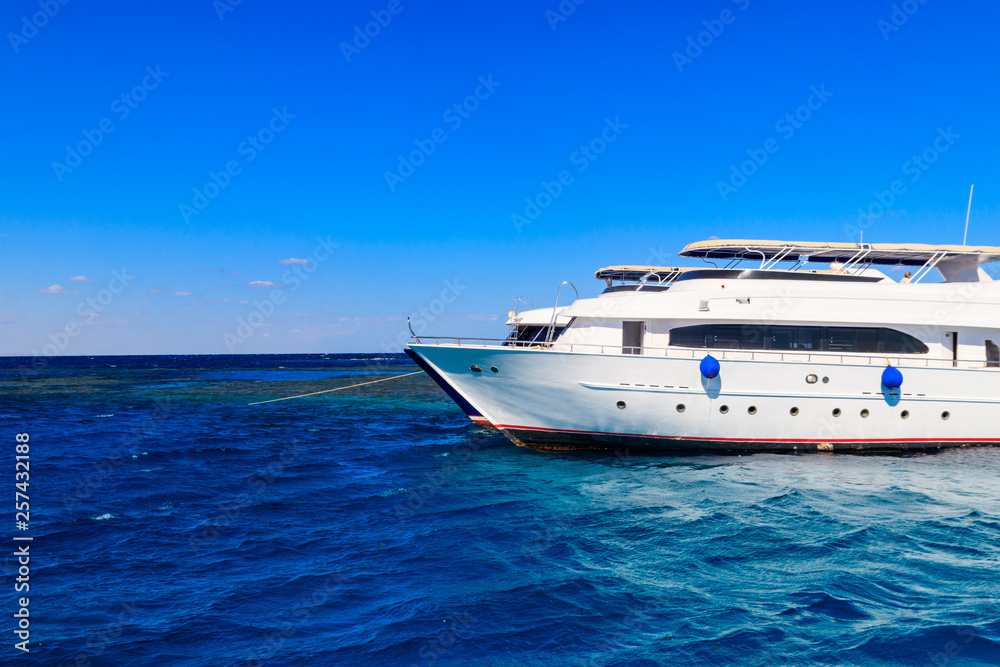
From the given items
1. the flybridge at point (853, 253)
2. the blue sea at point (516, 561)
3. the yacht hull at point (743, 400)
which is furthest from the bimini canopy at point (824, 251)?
the blue sea at point (516, 561)

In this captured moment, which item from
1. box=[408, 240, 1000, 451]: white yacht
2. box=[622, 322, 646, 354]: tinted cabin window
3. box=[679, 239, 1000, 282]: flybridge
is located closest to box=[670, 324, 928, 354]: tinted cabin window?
box=[408, 240, 1000, 451]: white yacht

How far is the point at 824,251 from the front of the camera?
17359 mm

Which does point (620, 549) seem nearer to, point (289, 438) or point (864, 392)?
point (864, 392)

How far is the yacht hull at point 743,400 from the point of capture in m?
15.2

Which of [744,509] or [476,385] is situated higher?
[476,385]

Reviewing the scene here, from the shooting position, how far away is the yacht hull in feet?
50.0

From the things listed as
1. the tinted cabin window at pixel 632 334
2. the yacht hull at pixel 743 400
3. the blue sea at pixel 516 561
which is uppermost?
the tinted cabin window at pixel 632 334

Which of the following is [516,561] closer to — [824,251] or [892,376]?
[892,376]

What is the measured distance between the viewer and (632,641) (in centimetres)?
675

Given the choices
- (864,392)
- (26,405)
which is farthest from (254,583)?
(26,405)

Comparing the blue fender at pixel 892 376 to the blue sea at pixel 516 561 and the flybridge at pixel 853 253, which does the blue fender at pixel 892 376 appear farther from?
the flybridge at pixel 853 253

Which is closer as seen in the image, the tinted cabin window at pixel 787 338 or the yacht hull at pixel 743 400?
the yacht hull at pixel 743 400

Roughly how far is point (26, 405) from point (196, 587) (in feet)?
113

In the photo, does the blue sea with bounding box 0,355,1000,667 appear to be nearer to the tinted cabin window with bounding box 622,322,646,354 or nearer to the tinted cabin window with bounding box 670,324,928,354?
the tinted cabin window with bounding box 670,324,928,354
